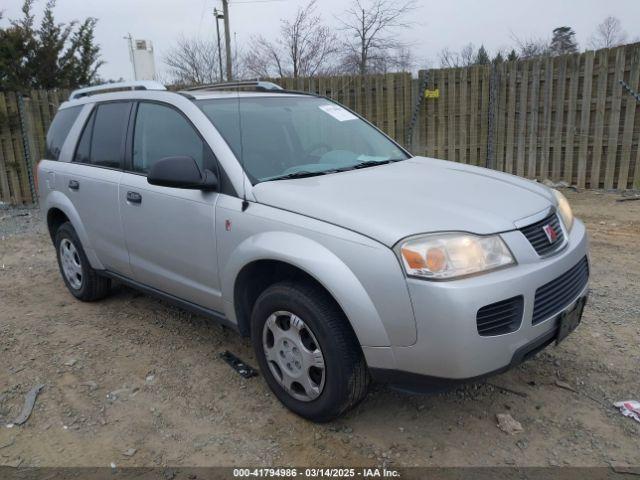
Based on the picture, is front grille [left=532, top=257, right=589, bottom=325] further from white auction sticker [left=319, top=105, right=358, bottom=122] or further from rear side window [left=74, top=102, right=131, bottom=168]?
rear side window [left=74, top=102, right=131, bottom=168]

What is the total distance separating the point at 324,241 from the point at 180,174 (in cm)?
102

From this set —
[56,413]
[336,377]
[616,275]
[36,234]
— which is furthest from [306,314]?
Result: [36,234]

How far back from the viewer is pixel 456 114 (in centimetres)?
973

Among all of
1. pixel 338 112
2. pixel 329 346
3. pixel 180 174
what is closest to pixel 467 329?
pixel 329 346

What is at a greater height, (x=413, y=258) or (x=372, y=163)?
(x=372, y=163)

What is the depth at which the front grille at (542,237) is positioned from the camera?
2658 mm

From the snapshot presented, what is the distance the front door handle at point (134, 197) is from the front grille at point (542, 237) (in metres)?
2.53

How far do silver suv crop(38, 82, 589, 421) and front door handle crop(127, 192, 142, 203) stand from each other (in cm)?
1

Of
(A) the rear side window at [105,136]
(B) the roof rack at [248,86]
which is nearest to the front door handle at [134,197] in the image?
(A) the rear side window at [105,136]

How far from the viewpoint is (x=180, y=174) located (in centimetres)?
309

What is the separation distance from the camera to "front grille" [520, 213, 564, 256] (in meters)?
2.66

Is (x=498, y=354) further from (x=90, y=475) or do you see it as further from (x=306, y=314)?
(x=90, y=475)

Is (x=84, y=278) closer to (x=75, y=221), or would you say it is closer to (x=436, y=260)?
(x=75, y=221)

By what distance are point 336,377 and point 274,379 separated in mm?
576
